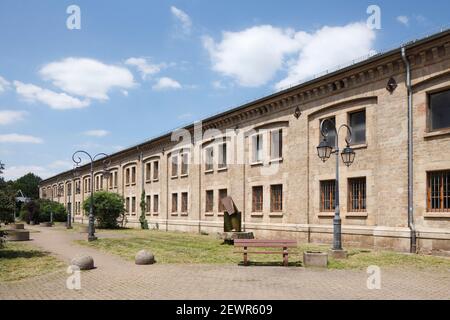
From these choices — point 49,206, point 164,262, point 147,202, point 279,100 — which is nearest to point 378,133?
point 279,100

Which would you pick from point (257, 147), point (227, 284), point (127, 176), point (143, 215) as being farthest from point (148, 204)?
point (227, 284)

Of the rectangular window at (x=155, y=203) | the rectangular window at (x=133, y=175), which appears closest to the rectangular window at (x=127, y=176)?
the rectangular window at (x=133, y=175)

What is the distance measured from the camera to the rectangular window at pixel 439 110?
1550 centimetres

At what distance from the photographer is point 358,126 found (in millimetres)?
18844

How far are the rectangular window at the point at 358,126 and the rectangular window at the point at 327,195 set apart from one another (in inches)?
91.9

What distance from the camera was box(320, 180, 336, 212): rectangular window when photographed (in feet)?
65.3

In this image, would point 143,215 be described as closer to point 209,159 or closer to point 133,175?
point 133,175

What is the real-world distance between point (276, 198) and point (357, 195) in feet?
18.0

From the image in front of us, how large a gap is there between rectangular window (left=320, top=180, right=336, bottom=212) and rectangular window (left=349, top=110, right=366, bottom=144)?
2.33m

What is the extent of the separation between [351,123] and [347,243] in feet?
17.2

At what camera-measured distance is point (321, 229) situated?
65.6 feet

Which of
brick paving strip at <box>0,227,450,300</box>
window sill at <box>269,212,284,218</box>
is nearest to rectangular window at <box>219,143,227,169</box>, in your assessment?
window sill at <box>269,212,284,218</box>

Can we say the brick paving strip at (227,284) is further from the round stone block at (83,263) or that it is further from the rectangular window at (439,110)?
the rectangular window at (439,110)
